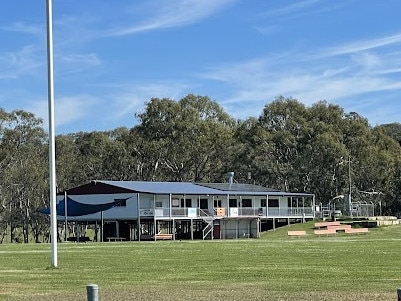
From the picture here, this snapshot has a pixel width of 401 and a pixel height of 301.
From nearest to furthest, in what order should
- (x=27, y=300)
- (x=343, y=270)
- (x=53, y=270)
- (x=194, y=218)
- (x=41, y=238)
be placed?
(x=27, y=300), (x=343, y=270), (x=53, y=270), (x=194, y=218), (x=41, y=238)

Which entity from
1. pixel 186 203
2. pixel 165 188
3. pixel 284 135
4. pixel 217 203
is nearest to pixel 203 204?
pixel 217 203

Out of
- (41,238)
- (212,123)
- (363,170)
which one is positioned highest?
(212,123)

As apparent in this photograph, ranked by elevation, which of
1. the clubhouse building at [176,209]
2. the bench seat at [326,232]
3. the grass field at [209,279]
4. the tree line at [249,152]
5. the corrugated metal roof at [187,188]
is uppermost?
the tree line at [249,152]

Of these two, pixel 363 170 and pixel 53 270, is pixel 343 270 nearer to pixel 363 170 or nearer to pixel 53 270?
pixel 53 270

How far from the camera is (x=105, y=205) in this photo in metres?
70.6

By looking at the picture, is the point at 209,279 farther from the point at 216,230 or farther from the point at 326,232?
the point at 216,230

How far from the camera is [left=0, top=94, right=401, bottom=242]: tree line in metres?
102

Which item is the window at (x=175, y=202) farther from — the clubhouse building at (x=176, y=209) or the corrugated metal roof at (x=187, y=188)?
the corrugated metal roof at (x=187, y=188)

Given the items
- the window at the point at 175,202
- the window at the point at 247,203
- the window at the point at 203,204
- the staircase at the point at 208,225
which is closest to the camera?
the staircase at the point at 208,225

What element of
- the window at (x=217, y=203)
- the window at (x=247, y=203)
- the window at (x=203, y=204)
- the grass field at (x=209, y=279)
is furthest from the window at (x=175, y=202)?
the grass field at (x=209, y=279)

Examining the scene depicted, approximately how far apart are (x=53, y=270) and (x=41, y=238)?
78.1 m

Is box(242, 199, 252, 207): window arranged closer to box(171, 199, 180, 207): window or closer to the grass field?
box(171, 199, 180, 207): window

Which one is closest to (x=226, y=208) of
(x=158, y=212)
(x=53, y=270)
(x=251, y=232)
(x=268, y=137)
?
(x=251, y=232)

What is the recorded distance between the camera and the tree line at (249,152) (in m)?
102
